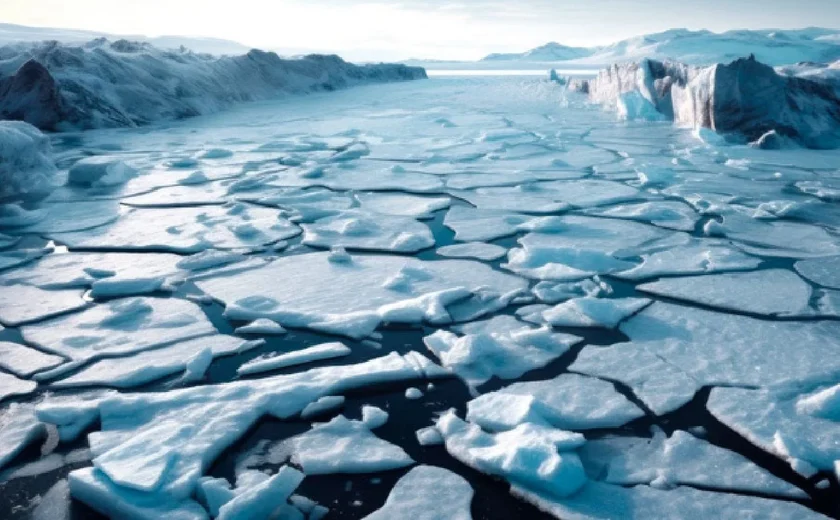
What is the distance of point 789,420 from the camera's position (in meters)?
1.73

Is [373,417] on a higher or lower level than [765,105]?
lower

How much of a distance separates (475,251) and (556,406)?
5.13 ft

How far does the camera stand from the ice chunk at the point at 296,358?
81.0 inches

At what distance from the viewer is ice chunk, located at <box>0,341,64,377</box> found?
207 centimetres

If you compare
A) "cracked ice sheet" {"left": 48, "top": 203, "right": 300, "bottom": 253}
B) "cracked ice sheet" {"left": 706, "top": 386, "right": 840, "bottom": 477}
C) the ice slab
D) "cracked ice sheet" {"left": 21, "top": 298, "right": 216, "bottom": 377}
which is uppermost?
"cracked ice sheet" {"left": 48, "top": 203, "right": 300, "bottom": 253}

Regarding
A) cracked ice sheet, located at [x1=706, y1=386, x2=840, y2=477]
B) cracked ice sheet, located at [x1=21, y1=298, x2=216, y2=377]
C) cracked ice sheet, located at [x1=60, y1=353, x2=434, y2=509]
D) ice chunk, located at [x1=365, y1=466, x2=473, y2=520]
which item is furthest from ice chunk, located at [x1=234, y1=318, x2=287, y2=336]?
cracked ice sheet, located at [x1=706, y1=386, x2=840, y2=477]

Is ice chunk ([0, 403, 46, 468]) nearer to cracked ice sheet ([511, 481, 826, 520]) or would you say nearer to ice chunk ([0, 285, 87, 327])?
ice chunk ([0, 285, 87, 327])

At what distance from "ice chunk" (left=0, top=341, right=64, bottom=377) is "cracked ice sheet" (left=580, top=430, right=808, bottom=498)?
73.6 inches

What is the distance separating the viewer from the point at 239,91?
1359cm

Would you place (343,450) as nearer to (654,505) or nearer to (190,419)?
(190,419)

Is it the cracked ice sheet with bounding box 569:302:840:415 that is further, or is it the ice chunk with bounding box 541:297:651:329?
the ice chunk with bounding box 541:297:651:329

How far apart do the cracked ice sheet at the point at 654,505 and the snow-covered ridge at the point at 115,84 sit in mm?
9230

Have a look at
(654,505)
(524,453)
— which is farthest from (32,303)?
(654,505)

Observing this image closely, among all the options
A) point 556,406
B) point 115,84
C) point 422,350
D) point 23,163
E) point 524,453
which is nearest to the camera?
point 524,453
